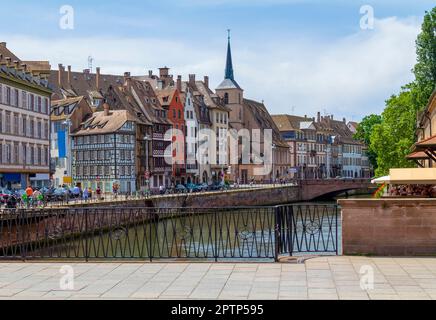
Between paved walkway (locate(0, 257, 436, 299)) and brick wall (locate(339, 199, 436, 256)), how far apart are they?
0.56 m

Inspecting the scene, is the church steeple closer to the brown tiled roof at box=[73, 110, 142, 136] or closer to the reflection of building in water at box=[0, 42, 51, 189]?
the brown tiled roof at box=[73, 110, 142, 136]

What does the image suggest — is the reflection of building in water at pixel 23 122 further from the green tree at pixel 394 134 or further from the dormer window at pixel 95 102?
the green tree at pixel 394 134

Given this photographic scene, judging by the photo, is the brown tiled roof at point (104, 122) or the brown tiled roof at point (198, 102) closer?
the brown tiled roof at point (104, 122)

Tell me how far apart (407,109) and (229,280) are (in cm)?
5711

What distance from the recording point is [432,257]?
16375 mm

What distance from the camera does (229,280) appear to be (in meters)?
13.8

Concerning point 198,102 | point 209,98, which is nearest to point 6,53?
point 198,102

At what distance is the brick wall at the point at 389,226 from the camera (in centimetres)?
1659

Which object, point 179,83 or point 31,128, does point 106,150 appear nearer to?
point 31,128

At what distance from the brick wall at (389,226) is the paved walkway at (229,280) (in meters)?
0.56
